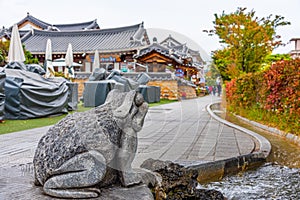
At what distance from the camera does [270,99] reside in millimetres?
7477

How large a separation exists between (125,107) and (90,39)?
3315cm

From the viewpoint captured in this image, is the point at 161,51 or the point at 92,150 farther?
the point at 161,51

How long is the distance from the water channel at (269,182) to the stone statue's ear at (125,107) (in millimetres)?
1545

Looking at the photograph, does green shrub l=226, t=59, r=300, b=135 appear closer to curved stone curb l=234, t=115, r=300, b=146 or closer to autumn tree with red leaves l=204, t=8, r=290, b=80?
curved stone curb l=234, t=115, r=300, b=146

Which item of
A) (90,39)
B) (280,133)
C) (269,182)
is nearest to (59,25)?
(90,39)

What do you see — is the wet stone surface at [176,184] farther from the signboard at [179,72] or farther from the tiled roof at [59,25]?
the tiled roof at [59,25]

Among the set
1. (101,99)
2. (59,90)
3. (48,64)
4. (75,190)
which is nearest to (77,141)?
(75,190)

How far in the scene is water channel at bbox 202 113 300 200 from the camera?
306cm

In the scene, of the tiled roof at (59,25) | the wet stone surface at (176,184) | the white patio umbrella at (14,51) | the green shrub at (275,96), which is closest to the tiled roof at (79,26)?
the tiled roof at (59,25)

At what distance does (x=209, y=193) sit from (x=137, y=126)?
118 centimetres

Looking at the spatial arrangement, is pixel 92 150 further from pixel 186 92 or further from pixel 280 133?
pixel 186 92

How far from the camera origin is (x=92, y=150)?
202 cm

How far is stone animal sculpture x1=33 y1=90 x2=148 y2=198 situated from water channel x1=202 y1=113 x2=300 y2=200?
1.39 meters

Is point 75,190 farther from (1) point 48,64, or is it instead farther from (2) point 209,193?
(1) point 48,64
